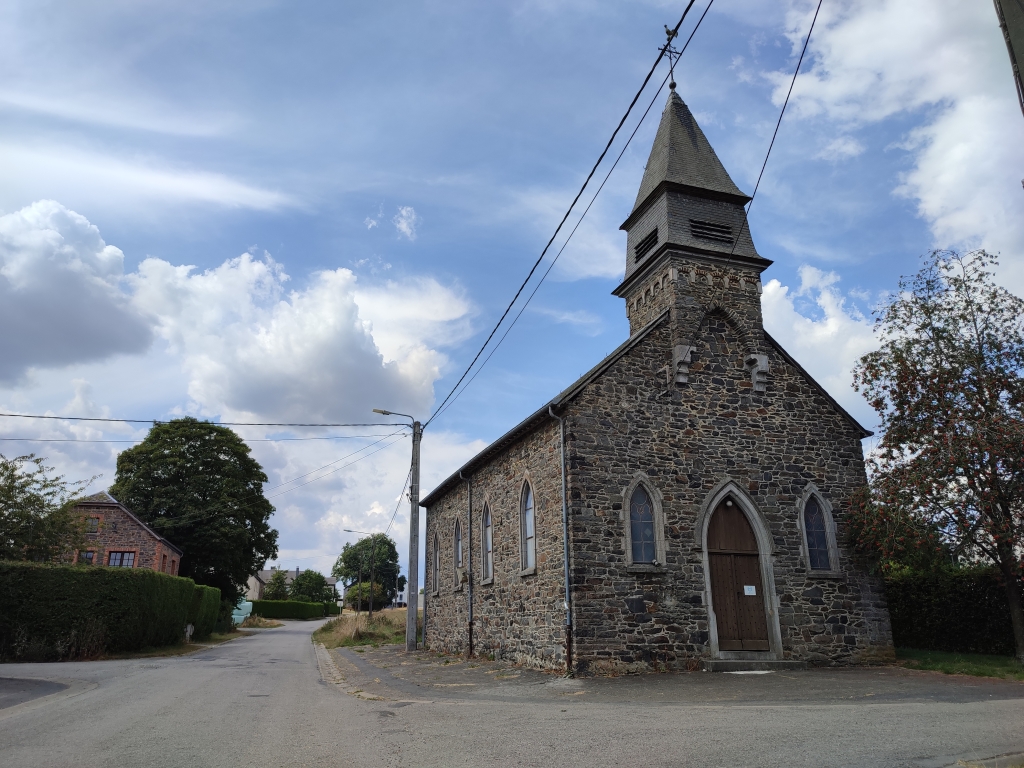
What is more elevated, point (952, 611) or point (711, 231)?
point (711, 231)

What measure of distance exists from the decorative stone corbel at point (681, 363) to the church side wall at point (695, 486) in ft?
0.67

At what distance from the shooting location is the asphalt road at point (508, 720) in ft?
21.8

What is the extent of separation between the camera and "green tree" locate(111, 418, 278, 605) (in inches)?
1615

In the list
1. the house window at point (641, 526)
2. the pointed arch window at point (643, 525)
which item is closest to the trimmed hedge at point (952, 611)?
the pointed arch window at point (643, 525)

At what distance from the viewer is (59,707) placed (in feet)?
34.0

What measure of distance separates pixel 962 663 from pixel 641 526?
717 cm

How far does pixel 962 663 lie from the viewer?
Answer: 15.1 metres

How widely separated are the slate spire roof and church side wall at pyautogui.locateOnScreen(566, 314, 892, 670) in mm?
3781

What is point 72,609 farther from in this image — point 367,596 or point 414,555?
point 367,596

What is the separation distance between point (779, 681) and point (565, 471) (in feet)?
18.4

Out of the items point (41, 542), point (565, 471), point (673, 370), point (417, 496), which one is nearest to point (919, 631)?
point (673, 370)

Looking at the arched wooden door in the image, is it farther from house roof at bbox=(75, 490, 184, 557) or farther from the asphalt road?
house roof at bbox=(75, 490, 184, 557)

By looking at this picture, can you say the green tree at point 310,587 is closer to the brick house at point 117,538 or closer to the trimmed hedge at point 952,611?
the brick house at point 117,538

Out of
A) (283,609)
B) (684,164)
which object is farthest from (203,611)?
(283,609)
